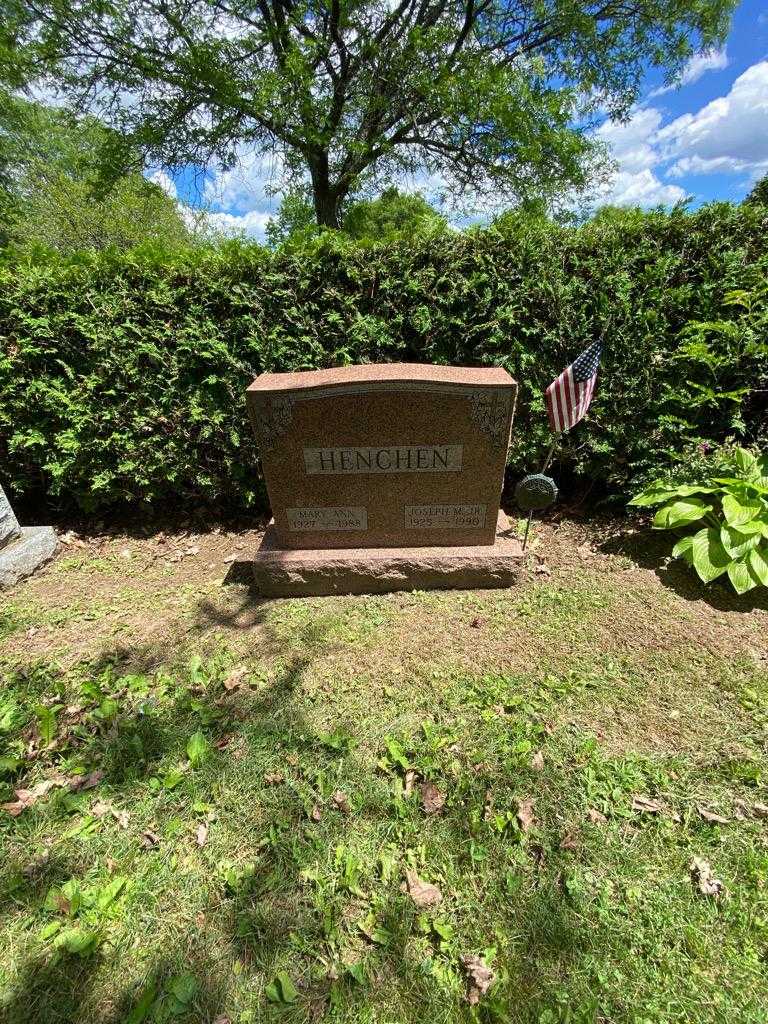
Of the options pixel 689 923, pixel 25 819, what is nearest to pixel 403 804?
pixel 689 923

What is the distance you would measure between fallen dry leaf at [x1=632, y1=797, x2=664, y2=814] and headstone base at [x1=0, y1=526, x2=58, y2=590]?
176 inches

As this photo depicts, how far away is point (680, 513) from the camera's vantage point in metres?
3.31

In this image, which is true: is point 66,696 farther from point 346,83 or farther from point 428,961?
point 346,83

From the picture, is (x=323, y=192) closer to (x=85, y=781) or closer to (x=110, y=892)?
(x=85, y=781)

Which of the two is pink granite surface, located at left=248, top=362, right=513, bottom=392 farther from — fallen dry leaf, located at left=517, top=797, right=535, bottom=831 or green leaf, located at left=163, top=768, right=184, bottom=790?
fallen dry leaf, located at left=517, top=797, right=535, bottom=831

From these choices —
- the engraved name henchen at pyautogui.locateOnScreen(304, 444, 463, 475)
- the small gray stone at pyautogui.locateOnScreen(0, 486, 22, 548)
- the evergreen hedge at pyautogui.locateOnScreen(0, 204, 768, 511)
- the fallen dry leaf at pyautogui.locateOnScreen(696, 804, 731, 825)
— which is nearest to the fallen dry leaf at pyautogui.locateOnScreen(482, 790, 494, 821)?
the fallen dry leaf at pyautogui.locateOnScreen(696, 804, 731, 825)

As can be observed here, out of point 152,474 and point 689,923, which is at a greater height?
point 152,474

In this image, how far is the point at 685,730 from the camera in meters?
2.33

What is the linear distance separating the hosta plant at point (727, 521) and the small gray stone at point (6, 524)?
517cm

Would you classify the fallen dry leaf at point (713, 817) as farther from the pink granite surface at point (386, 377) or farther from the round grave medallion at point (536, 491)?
the pink granite surface at point (386, 377)

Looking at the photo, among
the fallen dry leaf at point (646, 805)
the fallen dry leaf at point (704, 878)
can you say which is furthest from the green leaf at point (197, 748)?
the fallen dry leaf at point (704, 878)

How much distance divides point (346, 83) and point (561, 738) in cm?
1279

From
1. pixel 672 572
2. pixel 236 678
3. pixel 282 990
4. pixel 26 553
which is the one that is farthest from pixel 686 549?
pixel 26 553

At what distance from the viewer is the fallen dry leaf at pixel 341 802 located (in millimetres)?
2043
